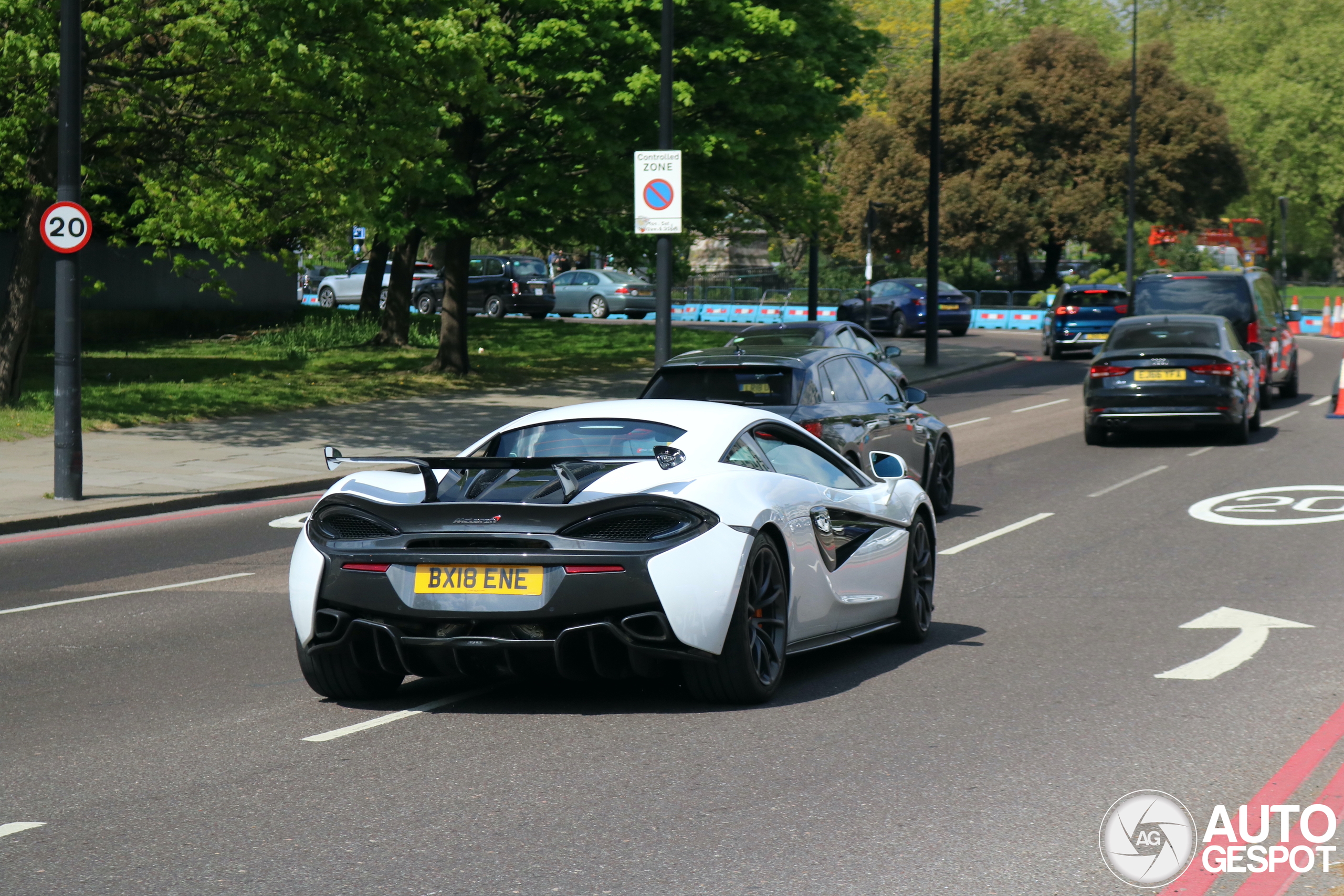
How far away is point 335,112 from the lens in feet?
71.1

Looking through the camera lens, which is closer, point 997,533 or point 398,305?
point 997,533

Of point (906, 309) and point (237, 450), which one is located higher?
point (906, 309)

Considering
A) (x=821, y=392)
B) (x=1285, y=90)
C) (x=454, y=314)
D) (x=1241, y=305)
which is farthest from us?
(x=1285, y=90)

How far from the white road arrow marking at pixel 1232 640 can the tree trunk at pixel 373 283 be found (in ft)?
103

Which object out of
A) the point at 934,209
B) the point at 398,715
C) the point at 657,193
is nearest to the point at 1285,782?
the point at 398,715

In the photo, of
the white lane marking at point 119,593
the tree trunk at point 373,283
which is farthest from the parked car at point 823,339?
the tree trunk at point 373,283

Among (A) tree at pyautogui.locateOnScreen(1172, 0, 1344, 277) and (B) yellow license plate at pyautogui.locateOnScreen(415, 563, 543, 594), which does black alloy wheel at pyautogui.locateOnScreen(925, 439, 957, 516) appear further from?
(A) tree at pyautogui.locateOnScreen(1172, 0, 1344, 277)

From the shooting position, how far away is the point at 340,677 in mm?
7039

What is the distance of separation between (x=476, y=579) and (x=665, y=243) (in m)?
16.0

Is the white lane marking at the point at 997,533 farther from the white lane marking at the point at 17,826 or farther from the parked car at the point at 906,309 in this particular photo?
the parked car at the point at 906,309

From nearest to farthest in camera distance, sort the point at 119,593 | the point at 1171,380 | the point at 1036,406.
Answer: the point at 119,593 < the point at 1171,380 < the point at 1036,406

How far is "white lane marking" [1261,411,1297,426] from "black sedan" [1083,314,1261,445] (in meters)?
2.70

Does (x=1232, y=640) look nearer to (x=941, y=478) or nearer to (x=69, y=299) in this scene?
(x=941, y=478)

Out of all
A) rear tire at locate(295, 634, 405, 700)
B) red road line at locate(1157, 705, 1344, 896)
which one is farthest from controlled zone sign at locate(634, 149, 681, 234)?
red road line at locate(1157, 705, 1344, 896)
